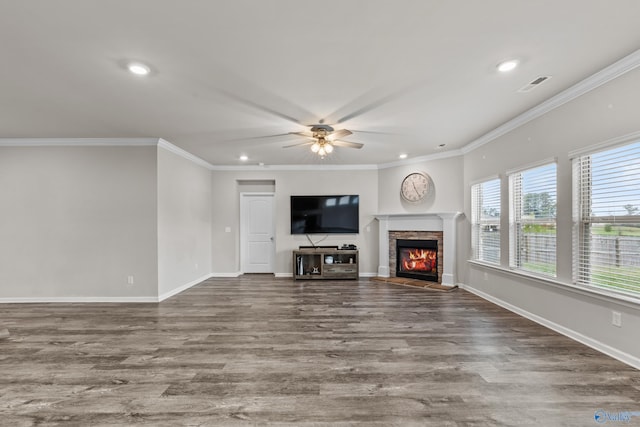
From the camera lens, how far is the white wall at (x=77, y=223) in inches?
173

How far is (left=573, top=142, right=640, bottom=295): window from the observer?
7.93 ft

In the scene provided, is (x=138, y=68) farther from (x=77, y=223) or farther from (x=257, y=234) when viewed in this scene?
(x=257, y=234)

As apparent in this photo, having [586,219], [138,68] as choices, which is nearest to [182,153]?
[138,68]

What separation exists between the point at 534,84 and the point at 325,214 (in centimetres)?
437

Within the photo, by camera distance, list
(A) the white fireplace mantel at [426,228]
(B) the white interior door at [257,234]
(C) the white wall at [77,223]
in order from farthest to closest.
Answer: (B) the white interior door at [257,234] < (A) the white fireplace mantel at [426,228] < (C) the white wall at [77,223]

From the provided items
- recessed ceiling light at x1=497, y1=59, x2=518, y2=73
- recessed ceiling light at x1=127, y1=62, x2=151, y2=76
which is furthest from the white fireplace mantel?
recessed ceiling light at x1=127, y1=62, x2=151, y2=76

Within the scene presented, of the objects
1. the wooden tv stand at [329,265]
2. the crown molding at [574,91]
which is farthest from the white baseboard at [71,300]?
the crown molding at [574,91]

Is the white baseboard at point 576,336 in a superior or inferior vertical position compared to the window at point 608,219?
inferior

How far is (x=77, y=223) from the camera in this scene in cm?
440

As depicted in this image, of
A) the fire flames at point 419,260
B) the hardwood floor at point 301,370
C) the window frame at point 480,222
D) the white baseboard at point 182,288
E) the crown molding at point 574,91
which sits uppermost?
the crown molding at point 574,91

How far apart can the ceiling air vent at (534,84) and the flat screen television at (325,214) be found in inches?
153

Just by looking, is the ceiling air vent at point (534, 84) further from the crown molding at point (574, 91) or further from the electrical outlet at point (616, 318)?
the electrical outlet at point (616, 318)

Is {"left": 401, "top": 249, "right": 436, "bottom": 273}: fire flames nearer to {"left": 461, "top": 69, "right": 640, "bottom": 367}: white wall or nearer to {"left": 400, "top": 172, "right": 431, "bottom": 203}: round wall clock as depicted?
{"left": 400, "top": 172, "right": 431, "bottom": 203}: round wall clock

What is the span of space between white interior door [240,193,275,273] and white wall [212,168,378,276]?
300 mm
